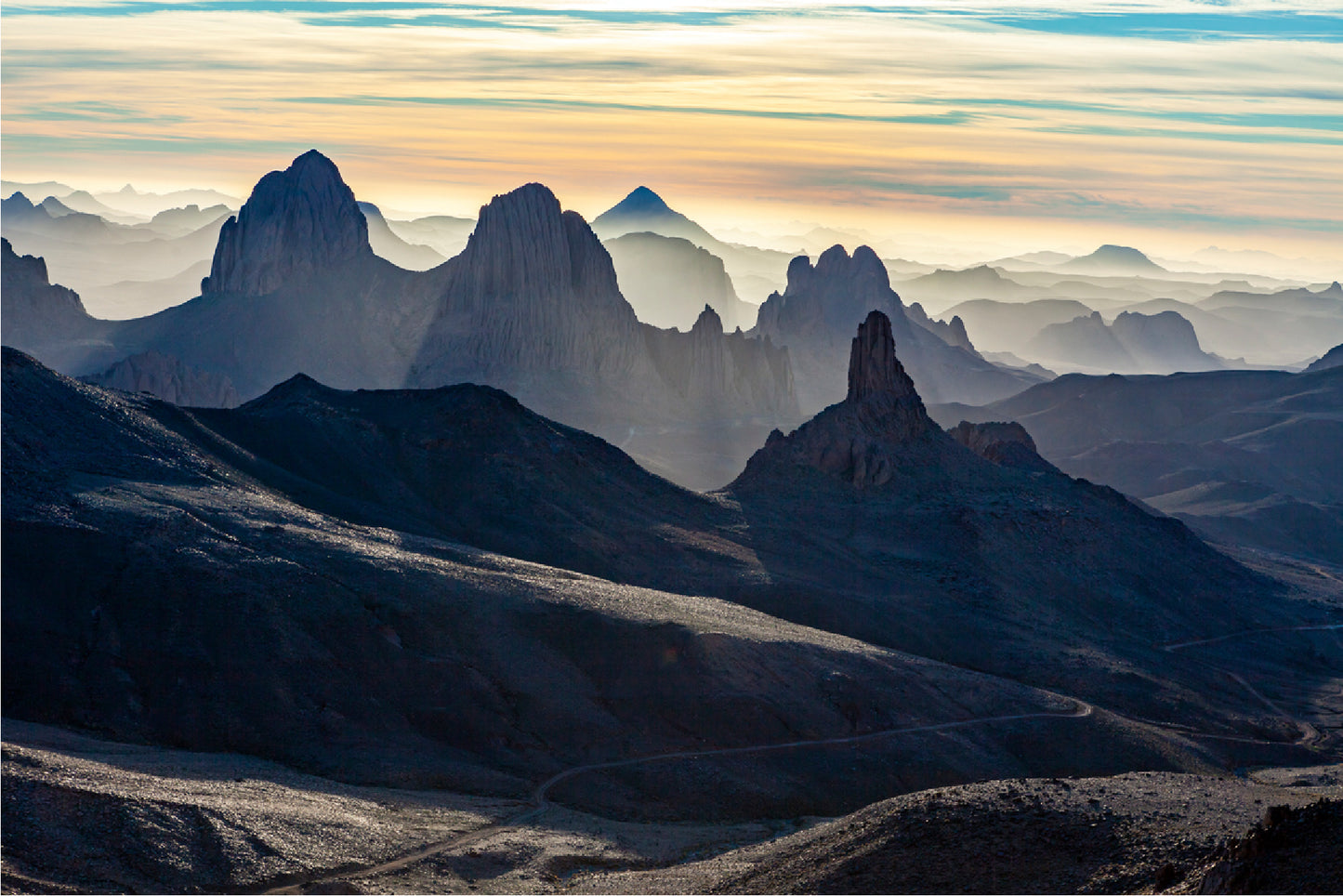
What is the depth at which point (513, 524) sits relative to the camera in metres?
107

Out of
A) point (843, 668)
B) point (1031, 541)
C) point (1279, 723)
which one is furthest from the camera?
point (1031, 541)

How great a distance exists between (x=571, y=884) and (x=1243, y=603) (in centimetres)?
9522

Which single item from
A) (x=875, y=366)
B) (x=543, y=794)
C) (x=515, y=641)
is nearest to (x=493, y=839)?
(x=543, y=794)

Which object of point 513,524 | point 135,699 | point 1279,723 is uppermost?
point 513,524

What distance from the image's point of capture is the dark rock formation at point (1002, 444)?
153m

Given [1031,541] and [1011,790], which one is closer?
[1011,790]

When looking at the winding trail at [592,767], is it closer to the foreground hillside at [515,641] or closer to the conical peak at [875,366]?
the foreground hillside at [515,641]

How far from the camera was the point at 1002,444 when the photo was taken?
6078 inches

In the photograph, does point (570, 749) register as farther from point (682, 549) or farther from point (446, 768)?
point (682, 549)

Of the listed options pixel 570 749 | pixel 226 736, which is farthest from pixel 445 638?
pixel 226 736

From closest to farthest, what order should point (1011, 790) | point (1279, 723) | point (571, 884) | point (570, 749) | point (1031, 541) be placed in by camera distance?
point (1011, 790)
point (571, 884)
point (570, 749)
point (1279, 723)
point (1031, 541)

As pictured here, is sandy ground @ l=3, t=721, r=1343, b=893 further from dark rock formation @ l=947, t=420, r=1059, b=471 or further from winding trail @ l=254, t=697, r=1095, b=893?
dark rock formation @ l=947, t=420, r=1059, b=471

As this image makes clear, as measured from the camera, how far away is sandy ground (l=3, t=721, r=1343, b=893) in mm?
42875

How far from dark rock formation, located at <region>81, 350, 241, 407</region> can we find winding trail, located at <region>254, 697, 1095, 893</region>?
131 m
